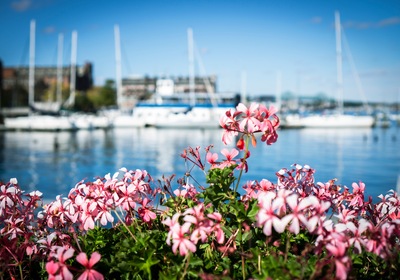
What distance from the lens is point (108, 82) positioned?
17938 cm

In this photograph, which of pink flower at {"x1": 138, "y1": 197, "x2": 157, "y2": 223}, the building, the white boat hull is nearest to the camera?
pink flower at {"x1": 138, "y1": 197, "x2": 157, "y2": 223}

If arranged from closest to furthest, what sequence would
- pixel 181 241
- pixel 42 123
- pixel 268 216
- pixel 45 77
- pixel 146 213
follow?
pixel 268 216 → pixel 181 241 → pixel 146 213 → pixel 42 123 → pixel 45 77

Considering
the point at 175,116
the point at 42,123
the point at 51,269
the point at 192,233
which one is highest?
the point at 175,116

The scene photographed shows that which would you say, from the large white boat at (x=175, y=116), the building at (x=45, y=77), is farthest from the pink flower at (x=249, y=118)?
the building at (x=45, y=77)

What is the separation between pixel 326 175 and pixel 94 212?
583 inches

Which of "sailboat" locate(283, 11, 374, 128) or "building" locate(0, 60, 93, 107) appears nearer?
"sailboat" locate(283, 11, 374, 128)

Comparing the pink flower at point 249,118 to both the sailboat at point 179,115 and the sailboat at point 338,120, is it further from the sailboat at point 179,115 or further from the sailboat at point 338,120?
the sailboat at point 338,120

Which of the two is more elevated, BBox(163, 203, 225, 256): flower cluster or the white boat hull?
BBox(163, 203, 225, 256): flower cluster

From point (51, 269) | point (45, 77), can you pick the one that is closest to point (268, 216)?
point (51, 269)

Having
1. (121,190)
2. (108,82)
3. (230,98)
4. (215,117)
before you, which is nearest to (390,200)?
(121,190)

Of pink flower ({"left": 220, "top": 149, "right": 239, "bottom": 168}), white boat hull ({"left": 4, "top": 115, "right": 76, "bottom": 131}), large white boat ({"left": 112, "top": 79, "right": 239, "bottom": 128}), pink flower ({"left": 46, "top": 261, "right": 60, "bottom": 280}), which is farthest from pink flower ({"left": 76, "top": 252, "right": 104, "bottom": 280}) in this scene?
large white boat ({"left": 112, "top": 79, "right": 239, "bottom": 128})

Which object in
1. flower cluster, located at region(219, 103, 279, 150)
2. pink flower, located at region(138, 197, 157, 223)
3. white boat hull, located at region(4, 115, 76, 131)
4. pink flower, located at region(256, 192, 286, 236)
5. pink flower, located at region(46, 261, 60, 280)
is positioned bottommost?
white boat hull, located at region(4, 115, 76, 131)

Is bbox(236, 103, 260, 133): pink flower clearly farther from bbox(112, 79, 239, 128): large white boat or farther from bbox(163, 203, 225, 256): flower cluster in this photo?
bbox(112, 79, 239, 128): large white boat

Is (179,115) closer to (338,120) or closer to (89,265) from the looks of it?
(338,120)
